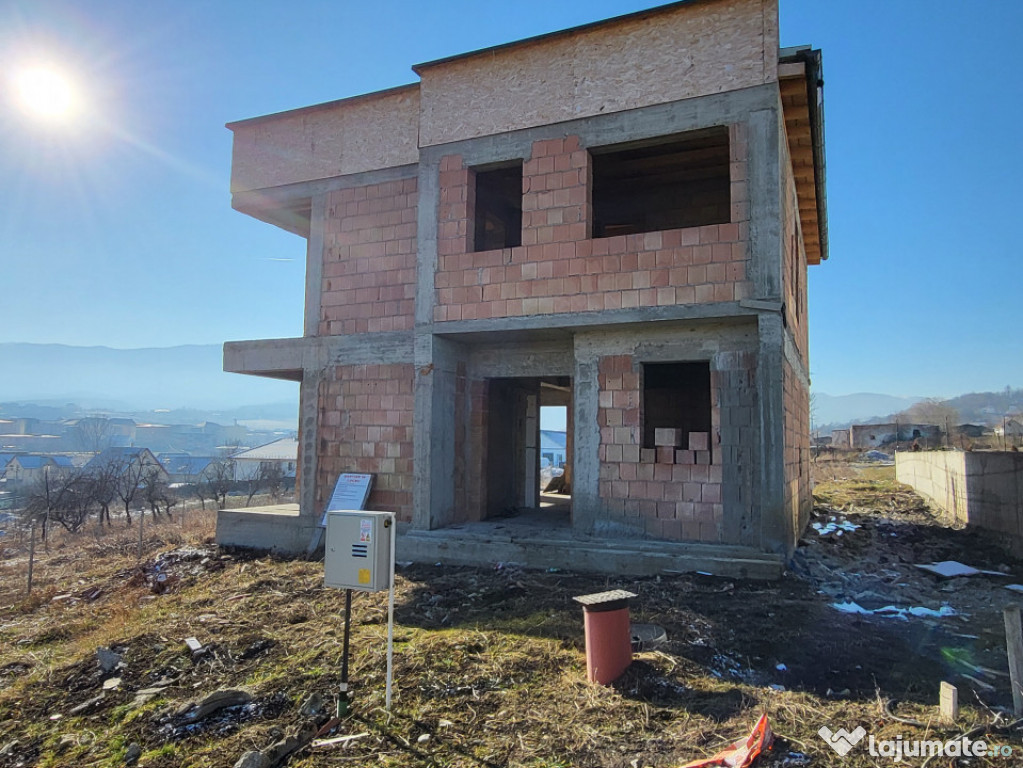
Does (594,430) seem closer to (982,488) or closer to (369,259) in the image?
(369,259)

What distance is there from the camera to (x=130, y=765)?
3.70 meters

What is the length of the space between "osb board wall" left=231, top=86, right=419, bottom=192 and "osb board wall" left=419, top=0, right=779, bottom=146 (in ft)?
1.92

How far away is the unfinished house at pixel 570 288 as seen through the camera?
7.96 metres

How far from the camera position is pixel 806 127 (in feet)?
30.5

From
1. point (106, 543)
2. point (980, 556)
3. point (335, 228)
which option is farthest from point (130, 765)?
point (106, 543)

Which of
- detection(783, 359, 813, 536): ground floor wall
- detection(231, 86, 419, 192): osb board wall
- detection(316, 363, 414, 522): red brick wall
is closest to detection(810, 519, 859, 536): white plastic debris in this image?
detection(783, 359, 813, 536): ground floor wall

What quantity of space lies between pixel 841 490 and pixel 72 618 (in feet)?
64.5

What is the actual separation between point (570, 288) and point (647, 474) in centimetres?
287

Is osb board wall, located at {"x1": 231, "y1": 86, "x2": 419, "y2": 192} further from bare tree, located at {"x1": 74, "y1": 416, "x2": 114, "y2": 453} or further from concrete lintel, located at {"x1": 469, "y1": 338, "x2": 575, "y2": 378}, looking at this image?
bare tree, located at {"x1": 74, "y1": 416, "x2": 114, "y2": 453}

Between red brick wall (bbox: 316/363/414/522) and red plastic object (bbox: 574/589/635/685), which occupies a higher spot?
red brick wall (bbox: 316/363/414/522)

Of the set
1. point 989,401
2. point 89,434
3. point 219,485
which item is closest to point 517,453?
point 219,485
